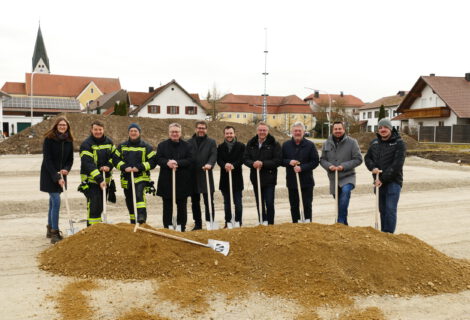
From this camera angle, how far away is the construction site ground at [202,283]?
13.3 feet

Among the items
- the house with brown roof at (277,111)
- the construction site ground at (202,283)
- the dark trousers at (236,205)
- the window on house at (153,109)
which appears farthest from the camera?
the house with brown roof at (277,111)

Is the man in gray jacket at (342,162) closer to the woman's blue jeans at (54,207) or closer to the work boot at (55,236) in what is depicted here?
the woman's blue jeans at (54,207)

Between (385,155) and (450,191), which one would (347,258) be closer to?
(385,155)

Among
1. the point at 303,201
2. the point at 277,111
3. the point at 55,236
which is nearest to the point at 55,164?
the point at 55,236

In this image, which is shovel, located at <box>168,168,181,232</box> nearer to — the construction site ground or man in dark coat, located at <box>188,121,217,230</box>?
man in dark coat, located at <box>188,121,217,230</box>

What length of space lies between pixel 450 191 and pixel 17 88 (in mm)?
79582

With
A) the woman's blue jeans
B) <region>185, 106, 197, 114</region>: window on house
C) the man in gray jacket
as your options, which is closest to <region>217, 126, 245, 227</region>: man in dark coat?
the man in gray jacket

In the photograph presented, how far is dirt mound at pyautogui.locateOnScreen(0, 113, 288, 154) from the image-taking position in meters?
26.2

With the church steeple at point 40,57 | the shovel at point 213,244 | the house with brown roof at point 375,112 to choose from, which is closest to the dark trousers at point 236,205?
the shovel at point 213,244

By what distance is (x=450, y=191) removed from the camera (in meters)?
12.9

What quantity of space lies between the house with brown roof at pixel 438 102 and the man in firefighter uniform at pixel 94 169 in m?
41.8

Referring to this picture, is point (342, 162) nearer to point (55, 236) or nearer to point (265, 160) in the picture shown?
point (265, 160)

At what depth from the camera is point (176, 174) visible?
6.86 metres

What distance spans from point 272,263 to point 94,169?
3.11m
